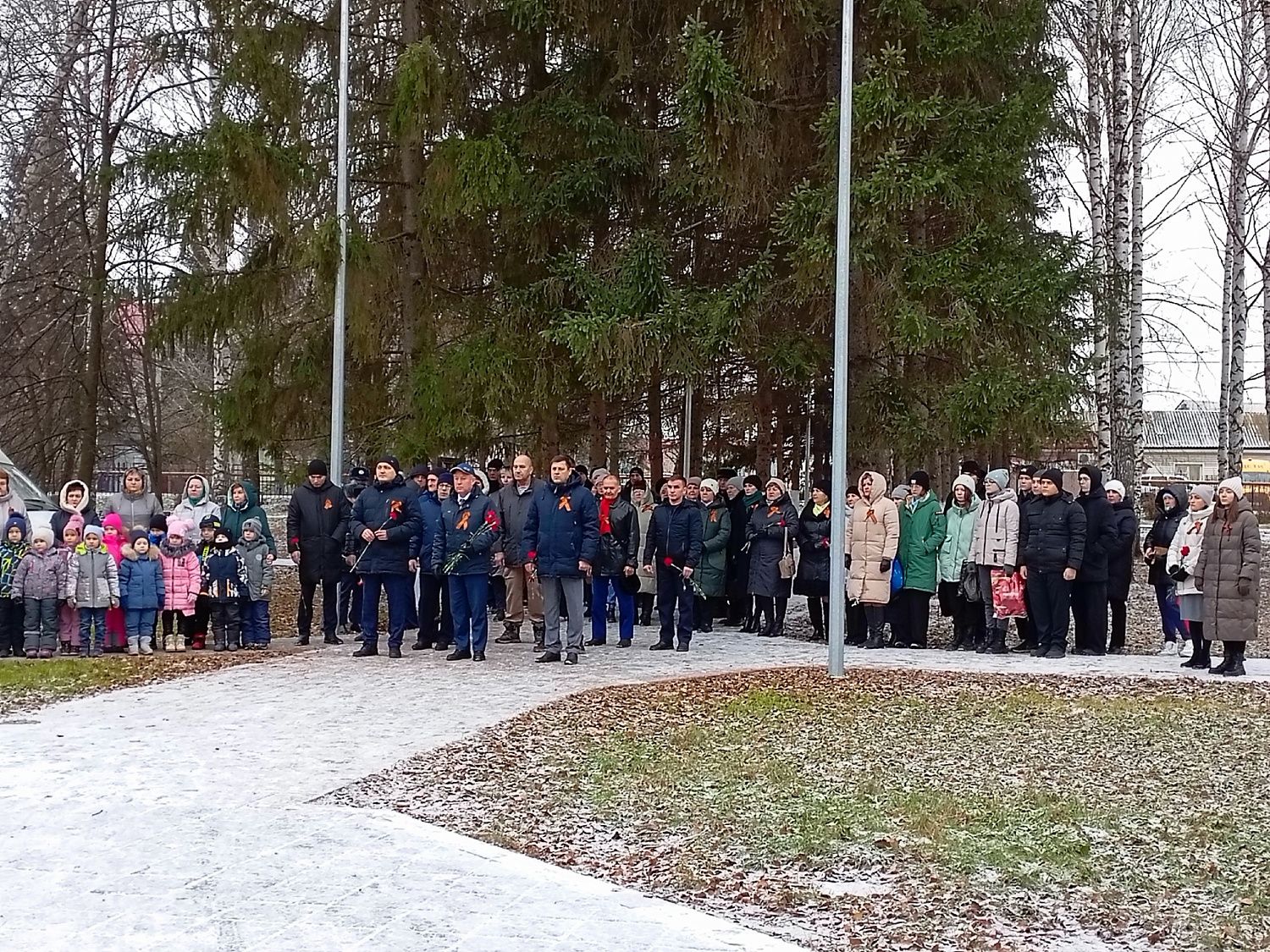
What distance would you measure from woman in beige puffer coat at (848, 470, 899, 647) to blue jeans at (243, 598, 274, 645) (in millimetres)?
6165

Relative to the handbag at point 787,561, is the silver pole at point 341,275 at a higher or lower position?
higher

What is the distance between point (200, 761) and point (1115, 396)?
20.4 meters

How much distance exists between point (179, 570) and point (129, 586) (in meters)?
0.49

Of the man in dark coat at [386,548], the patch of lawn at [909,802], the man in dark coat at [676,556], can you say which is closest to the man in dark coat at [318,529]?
the man in dark coat at [386,548]

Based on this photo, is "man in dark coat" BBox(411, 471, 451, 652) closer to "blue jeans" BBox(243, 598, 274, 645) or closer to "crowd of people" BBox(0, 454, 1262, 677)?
"crowd of people" BBox(0, 454, 1262, 677)

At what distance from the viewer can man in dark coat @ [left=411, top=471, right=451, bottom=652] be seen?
13.6 m

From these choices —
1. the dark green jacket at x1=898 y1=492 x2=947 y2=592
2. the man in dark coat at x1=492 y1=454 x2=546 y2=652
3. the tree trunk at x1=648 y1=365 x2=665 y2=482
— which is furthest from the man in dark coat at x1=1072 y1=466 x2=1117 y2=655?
the tree trunk at x1=648 y1=365 x2=665 y2=482

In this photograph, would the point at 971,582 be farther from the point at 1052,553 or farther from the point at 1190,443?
the point at 1190,443

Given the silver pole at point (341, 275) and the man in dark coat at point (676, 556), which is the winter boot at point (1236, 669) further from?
the silver pole at point (341, 275)

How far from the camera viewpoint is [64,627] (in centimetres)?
1329

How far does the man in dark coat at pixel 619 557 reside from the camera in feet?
48.2

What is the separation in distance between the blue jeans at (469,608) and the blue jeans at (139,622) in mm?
2982

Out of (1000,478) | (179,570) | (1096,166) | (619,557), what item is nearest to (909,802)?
(619,557)

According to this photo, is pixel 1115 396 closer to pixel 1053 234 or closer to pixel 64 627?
pixel 1053 234
